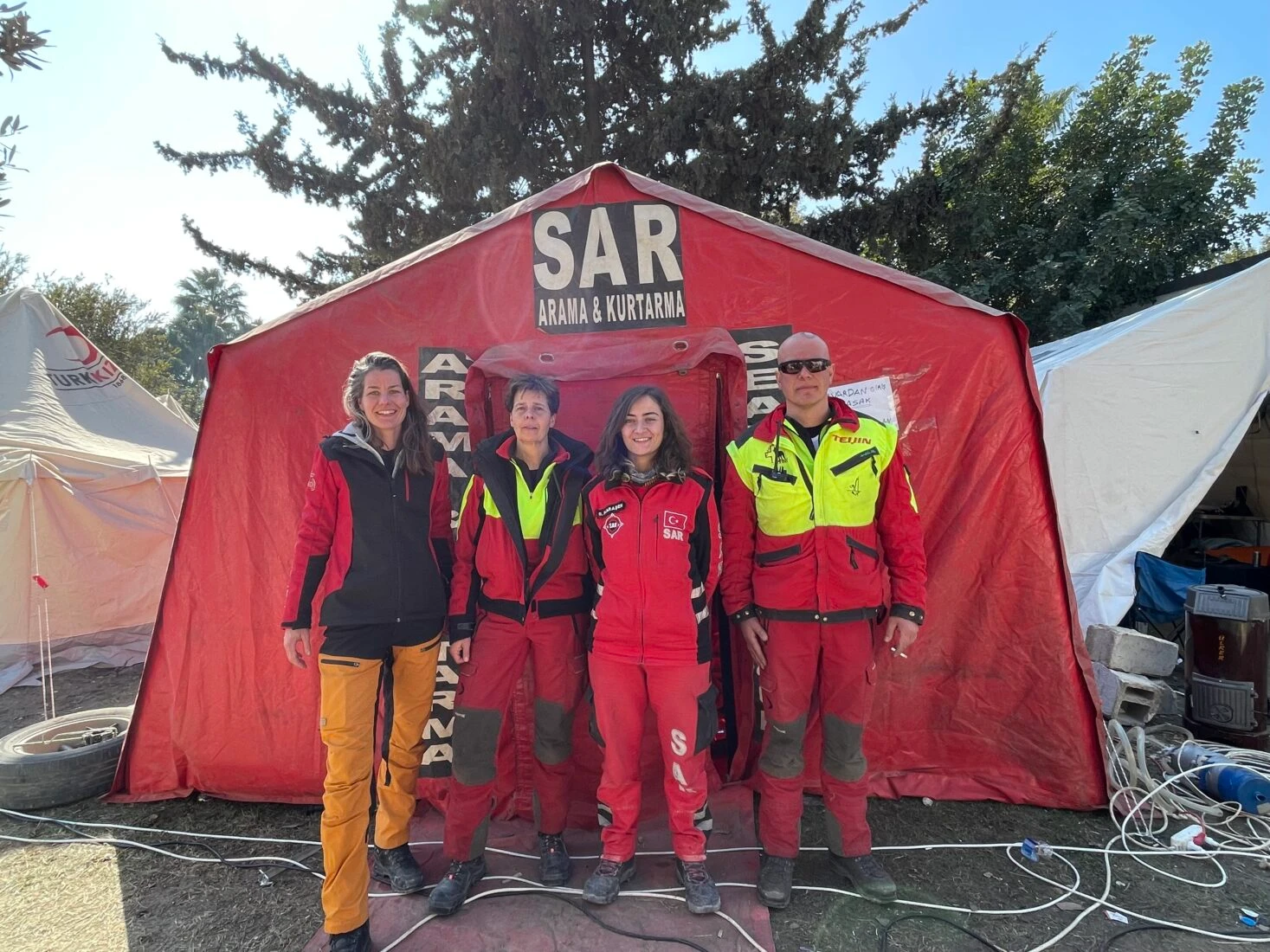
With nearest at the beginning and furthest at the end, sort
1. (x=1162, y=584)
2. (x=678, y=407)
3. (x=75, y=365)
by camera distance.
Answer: (x=678, y=407), (x=1162, y=584), (x=75, y=365)

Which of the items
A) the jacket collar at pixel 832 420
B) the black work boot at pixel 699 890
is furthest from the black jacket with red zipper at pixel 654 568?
the black work boot at pixel 699 890

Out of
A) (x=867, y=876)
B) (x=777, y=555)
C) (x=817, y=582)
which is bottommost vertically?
(x=867, y=876)

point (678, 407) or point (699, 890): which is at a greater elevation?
point (678, 407)

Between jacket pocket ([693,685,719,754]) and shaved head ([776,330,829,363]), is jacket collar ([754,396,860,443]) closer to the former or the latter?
shaved head ([776,330,829,363])

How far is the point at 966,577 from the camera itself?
343 centimetres

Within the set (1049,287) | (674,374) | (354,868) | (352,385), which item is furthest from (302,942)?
(1049,287)

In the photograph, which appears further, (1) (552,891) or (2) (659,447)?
(1) (552,891)

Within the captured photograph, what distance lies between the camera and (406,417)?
2.68 m

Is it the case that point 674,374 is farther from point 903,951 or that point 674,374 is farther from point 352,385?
point 903,951

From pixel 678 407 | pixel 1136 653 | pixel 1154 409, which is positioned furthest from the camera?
pixel 1154 409

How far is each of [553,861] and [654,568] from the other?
1371mm

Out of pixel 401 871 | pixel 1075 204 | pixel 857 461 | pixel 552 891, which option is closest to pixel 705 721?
pixel 552 891

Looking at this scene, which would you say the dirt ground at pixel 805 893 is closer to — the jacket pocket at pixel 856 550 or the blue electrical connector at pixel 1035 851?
the blue electrical connector at pixel 1035 851

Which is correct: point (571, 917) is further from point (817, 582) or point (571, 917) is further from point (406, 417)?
point (406, 417)
